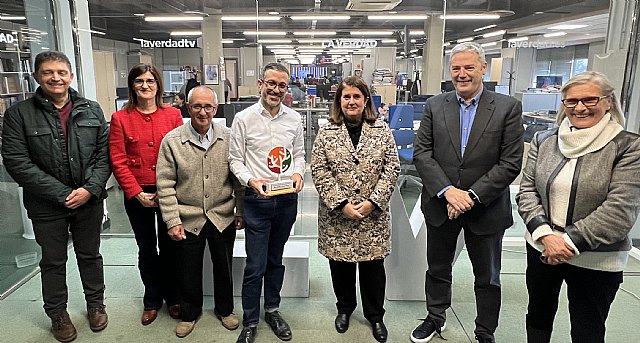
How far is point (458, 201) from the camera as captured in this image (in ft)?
6.95

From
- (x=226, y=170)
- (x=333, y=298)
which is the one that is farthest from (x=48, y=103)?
(x=333, y=298)

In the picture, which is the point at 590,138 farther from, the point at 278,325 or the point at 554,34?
the point at 554,34

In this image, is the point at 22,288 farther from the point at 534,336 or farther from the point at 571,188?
the point at 571,188

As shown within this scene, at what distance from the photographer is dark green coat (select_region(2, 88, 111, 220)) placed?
7.44ft

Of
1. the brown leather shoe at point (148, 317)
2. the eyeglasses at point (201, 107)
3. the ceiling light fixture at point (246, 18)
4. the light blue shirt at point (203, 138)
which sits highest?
the ceiling light fixture at point (246, 18)

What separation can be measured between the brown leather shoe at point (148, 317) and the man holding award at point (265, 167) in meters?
0.65

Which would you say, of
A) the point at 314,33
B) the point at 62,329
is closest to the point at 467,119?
the point at 62,329

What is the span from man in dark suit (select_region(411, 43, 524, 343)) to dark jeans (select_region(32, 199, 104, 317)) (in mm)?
1880

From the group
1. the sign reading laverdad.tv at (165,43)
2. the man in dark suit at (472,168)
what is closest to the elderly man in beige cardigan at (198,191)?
the man in dark suit at (472,168)

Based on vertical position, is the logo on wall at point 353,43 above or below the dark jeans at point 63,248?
above

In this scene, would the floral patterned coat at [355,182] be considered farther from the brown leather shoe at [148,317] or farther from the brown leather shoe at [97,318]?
the brown leather shoe at [97,318]

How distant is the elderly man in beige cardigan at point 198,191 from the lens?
2.33 metres

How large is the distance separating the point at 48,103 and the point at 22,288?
169 centimetres

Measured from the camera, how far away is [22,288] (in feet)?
10.5
